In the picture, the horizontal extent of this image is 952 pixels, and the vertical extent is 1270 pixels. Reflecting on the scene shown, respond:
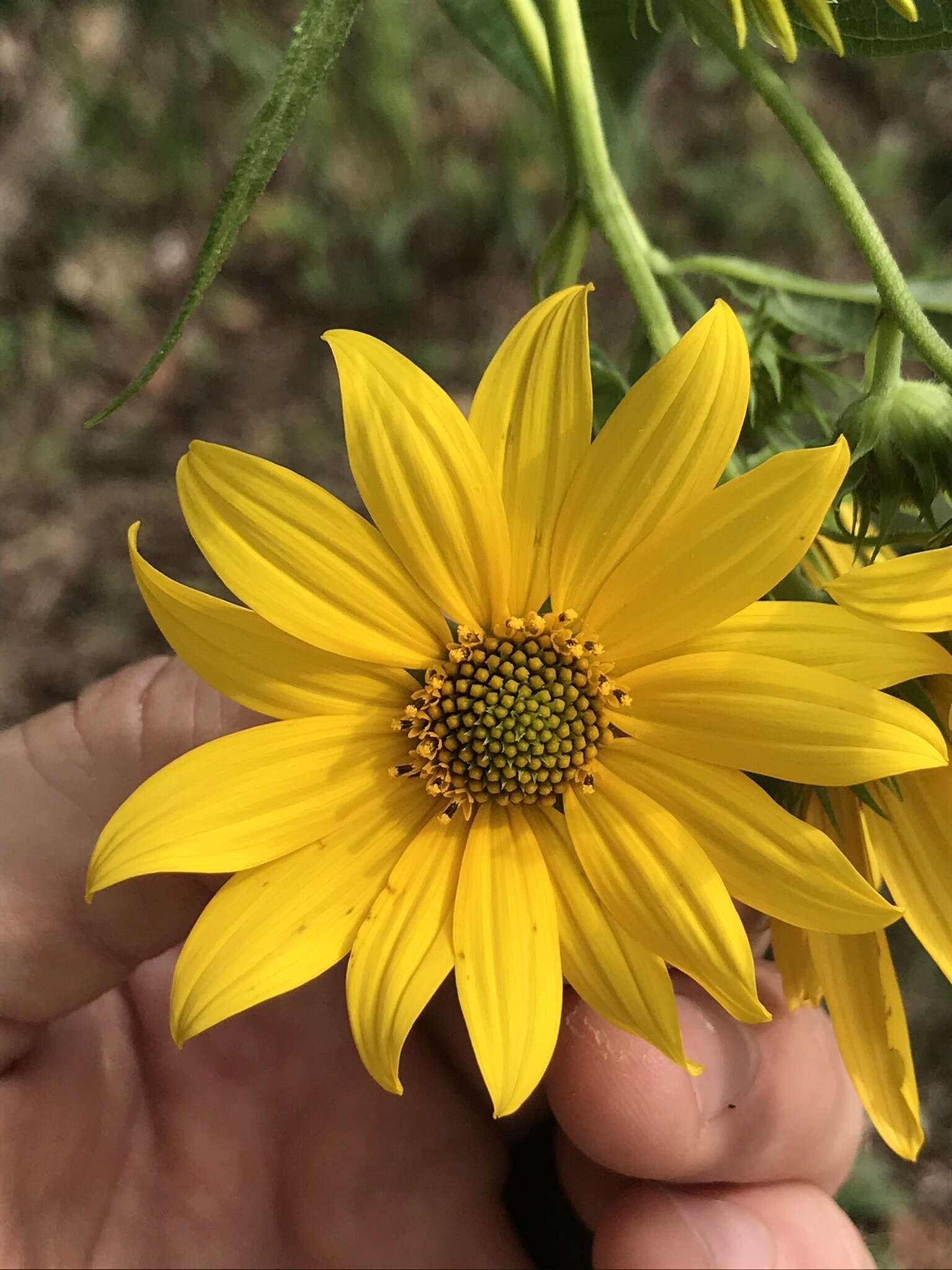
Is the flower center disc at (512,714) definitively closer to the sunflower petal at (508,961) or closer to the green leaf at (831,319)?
the sunflower petal at (508,961)

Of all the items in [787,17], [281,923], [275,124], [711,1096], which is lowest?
[711,1096]

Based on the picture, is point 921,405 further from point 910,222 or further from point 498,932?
point 910,222

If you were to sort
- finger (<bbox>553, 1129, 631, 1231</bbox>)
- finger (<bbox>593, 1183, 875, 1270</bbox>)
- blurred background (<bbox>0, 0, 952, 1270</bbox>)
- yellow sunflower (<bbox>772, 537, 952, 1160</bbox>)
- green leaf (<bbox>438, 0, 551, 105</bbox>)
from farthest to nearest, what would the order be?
blurred background (<bbox>0, 0, 952, 1270</bbox>)
finger (<bbox>553, 1129, 631, 1231</bbox>)
finger (<bbox>593, 1183, 875, 1270</bbox>)
green leaf (<bbox>438, 0, 551, 105</bbox>)
yellow sunflower (<bbox>772, 537, 952, 1160</bbox>)

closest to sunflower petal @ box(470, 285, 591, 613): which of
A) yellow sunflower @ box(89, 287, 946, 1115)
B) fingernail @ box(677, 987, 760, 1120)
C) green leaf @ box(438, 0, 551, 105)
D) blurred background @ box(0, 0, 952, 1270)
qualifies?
yellow sunflower @ box(89, 287, 946, 1115)

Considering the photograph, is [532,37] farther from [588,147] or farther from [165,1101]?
[165,1101]

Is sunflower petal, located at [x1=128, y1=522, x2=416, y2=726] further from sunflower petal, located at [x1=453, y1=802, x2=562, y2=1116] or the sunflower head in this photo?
the sunflower head

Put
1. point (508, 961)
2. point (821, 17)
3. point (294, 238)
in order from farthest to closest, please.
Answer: point (294, 238) < point (508, 961) < point (821, 17)

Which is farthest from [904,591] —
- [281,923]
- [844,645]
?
[281,923]
